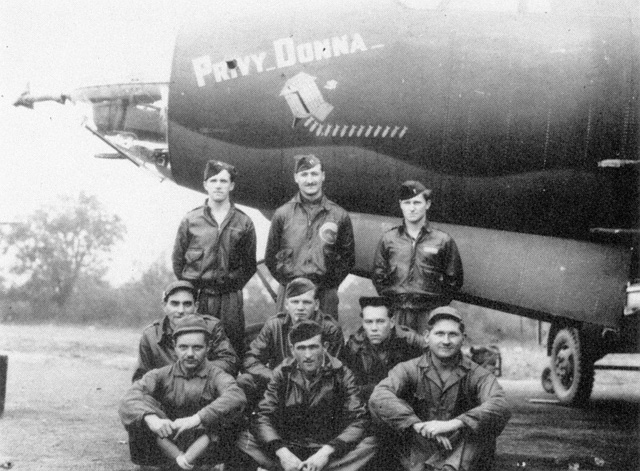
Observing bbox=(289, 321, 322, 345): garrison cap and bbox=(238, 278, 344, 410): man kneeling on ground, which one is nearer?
bbox=(289, 321, 322, 345): garrison cap

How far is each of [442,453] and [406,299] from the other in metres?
1.39

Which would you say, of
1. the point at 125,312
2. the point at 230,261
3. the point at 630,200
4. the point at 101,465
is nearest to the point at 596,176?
the point at 630,200

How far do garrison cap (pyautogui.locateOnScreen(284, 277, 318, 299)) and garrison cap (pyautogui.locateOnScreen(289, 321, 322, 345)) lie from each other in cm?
37

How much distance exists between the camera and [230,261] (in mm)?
5523

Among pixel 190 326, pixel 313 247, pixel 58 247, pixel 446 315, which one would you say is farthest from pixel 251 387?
pixel 58 247

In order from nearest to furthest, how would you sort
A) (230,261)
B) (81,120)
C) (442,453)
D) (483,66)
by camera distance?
(442,453), (230,261), (483,66), (81,120)

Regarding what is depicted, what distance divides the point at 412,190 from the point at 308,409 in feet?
5.87

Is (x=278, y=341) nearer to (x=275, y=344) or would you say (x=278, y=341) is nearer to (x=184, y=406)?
(x=275, y=344)

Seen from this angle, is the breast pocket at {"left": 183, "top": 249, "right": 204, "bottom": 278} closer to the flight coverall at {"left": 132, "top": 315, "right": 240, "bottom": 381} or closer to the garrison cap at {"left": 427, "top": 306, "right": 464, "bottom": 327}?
the flight coverall at {"left": 132, "top": 315, "right": 240, "bottom": 381}

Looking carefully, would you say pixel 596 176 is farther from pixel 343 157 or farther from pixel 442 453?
pixel 442 453

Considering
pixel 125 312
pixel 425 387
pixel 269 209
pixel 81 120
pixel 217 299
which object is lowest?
pixel 125 312

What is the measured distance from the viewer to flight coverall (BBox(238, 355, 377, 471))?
15.1ft

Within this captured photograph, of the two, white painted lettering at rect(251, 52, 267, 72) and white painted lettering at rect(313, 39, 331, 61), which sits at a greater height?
white painted lettering at rect(313, 39, 331, 61)

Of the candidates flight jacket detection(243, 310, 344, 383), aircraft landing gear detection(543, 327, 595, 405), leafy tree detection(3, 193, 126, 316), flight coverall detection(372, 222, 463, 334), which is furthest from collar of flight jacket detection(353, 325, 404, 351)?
leafy tree detection(3, 193, 126, 316)
